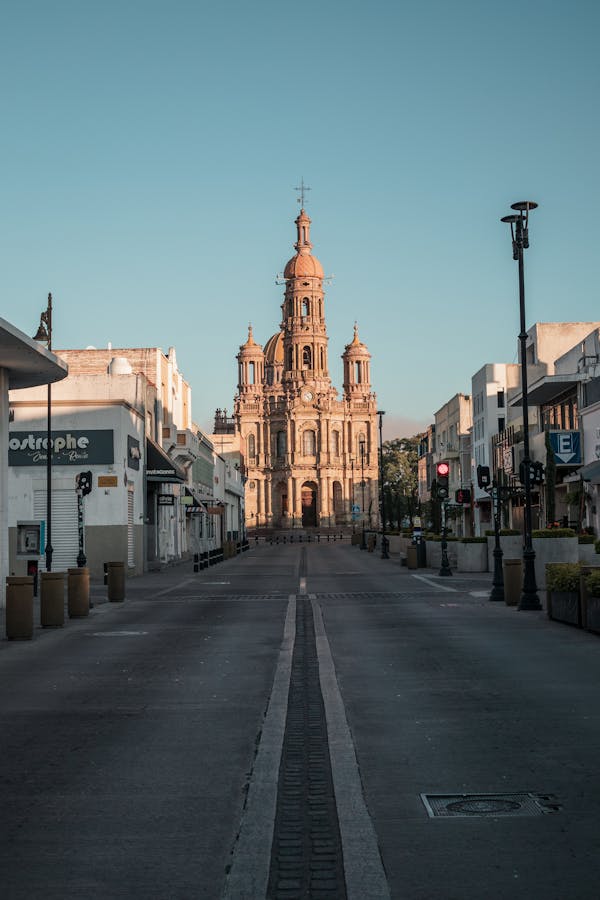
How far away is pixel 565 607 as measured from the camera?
20.1 meters

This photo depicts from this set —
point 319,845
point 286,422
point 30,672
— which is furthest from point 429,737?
point 286,422

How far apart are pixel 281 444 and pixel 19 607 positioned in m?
156

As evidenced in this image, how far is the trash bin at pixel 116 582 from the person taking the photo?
28922 mm

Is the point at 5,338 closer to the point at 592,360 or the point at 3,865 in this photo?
the point at 3,865

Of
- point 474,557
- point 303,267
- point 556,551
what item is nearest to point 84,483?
point 556,551

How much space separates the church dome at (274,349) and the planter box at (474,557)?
14322cm

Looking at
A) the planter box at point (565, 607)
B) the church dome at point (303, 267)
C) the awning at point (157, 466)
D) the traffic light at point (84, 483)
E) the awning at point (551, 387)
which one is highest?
the church dome at point (303, 267)

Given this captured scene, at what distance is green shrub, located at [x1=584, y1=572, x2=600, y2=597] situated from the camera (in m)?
17.8

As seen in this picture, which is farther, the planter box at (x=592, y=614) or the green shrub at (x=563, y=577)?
the green shrub at (x=563, y=577)

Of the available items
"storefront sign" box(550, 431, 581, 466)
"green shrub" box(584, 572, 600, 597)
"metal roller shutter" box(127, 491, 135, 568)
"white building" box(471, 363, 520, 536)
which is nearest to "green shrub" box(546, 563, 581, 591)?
"green shrub" box(584, 572, 600, 597)

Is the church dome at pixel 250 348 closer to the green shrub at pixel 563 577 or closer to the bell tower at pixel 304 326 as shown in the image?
the bell tower at pixel 304 326

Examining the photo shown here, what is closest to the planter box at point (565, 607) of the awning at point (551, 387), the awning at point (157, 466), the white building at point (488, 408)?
the awning at point (157, 466)

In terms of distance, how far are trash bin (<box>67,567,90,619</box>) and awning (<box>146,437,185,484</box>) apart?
82.1 ft

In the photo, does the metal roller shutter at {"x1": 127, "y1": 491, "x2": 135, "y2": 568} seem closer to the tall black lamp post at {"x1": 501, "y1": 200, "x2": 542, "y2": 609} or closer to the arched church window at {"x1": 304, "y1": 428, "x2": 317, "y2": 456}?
the tall black lamp post at {"x1": 501, "y1": 200, "x2": 542, "y2": 609}
